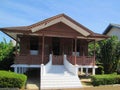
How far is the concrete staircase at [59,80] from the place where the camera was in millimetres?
24223

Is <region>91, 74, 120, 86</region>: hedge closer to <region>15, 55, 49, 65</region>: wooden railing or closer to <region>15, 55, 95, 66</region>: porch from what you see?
<region>15, 55, 95, 66</region>: porch

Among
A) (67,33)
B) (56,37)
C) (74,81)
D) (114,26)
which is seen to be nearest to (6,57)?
(56,37)

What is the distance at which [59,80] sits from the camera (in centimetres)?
2539

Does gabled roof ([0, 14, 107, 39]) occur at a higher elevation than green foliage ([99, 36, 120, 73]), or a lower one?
higher

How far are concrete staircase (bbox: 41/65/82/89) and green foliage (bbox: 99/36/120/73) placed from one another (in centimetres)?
661

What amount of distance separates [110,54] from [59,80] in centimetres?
916

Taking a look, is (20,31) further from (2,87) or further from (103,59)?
(103,59)

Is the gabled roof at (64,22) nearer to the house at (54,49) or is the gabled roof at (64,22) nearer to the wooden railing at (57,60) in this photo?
the house at (54,49)

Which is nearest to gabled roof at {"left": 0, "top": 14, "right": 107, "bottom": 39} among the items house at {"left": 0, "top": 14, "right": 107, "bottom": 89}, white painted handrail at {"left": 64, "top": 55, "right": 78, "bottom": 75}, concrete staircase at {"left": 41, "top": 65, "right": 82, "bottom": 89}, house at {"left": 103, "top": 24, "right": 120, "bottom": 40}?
house at {"left": 0, "top": 14, "right": 107, "bottom": 89}

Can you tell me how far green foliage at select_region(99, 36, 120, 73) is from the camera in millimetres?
32188

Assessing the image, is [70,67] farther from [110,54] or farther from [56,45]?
[110,54]

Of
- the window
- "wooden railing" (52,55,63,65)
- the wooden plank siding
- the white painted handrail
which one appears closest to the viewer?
the white painted handrail

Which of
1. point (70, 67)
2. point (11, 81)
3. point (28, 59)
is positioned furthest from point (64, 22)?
point (11, 81)

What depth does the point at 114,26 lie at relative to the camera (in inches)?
1743
